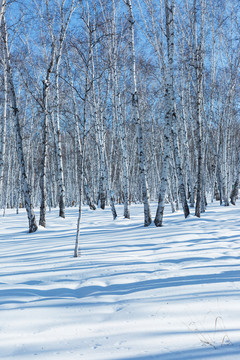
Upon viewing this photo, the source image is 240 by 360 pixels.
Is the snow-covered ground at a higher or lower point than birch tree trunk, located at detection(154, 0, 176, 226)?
lower

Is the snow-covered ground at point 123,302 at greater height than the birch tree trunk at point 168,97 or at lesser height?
lesser

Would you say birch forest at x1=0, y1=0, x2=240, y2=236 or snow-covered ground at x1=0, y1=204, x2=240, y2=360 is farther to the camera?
birch forest at x1=0, y1=0, x2=240, y2=236

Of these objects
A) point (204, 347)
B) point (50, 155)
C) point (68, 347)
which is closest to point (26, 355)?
point (68, 347)

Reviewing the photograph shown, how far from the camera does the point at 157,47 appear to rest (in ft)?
31.9

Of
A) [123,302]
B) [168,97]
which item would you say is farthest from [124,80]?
[123,302]

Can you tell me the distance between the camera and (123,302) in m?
2.64

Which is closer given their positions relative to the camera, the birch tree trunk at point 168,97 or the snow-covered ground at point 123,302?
the snow-covered ground at point 123,302

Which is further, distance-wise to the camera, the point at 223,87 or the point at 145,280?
the point at 223,87

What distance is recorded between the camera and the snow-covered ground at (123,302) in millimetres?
1830

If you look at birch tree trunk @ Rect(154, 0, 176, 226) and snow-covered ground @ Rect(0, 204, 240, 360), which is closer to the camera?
snow-covered ground @ Rect(0, 204, 240, 360)

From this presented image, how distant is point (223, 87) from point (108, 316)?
1586 centimetres

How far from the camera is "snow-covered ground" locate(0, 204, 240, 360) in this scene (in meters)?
1.83

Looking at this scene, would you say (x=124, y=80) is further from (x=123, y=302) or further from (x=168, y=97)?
(x=123, y=302)

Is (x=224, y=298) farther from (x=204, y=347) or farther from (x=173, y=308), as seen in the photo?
(x=204, y=347)
